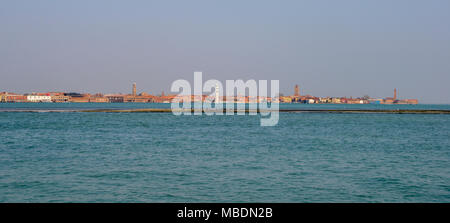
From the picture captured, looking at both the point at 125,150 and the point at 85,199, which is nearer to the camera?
the point at 85,199

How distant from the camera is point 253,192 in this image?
15.8 metres

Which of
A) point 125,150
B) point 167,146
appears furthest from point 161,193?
point 167,146

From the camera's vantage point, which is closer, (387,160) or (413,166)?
(413,166)
